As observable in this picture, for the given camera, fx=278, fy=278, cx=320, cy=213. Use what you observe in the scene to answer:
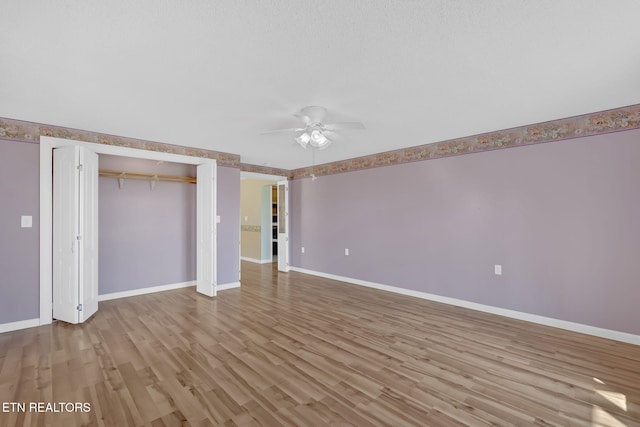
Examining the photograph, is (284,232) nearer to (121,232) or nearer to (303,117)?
(121,232)

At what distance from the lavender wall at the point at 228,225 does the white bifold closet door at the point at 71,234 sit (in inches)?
74.9

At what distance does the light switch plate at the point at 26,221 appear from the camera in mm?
3379

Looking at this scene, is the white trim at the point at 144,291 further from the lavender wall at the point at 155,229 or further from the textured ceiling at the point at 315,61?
the textured ceiling at the point at 315,61

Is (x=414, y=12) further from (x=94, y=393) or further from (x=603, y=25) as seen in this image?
(x=94, y=393)

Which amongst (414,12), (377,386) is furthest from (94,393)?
(414,12)

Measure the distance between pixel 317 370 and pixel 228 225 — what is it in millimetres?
3498

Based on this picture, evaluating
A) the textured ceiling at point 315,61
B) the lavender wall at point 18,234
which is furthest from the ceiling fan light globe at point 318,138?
the lavender wall at point 18,234

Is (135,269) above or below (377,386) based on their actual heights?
above

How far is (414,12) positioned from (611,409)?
296cm

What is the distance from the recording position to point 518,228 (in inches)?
143

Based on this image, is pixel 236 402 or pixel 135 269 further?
pixel 135 269

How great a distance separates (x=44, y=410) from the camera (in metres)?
1.90

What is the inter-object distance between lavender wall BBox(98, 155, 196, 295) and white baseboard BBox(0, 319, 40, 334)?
89cm

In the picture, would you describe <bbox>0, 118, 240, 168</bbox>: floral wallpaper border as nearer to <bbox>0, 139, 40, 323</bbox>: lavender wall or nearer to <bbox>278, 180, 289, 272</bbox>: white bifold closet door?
<bbox>0, 139, 40, 323</bbox>: lavender wall
